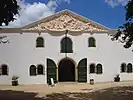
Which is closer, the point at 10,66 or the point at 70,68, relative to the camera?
the point at 10,66

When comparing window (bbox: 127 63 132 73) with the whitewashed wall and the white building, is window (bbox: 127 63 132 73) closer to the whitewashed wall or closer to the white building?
the white building

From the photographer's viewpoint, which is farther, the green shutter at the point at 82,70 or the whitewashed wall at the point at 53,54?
the green shutter at the point at 82,70

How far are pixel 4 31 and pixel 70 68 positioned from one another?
8.98m

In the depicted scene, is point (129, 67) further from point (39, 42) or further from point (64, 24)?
point (39, 42)

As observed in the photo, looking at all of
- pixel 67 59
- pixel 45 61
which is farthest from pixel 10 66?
pixel 67 59

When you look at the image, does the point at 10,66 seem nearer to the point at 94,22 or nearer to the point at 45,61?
the point at 45,61

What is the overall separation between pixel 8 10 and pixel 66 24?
20700mm

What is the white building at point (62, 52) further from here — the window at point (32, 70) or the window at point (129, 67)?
the window at point (129, 67)

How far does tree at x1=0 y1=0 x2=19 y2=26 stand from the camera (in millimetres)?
17797

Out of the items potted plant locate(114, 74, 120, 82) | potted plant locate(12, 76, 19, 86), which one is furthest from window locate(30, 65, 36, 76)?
potted plant locate(114, 74, 120, 82)

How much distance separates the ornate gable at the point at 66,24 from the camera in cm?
3818

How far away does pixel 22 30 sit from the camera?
37.5m

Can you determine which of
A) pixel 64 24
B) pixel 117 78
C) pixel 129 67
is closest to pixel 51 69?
pixel 64 24

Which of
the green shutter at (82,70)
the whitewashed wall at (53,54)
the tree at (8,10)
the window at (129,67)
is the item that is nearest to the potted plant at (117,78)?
the whitewashed wall at (53,54)
